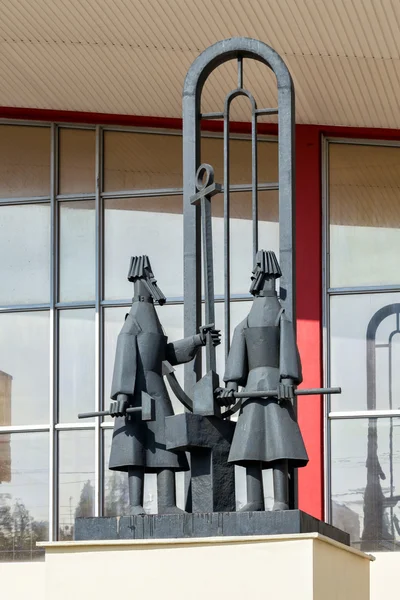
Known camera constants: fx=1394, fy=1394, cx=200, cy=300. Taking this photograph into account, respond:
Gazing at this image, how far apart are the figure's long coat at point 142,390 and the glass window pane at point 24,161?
343 inches

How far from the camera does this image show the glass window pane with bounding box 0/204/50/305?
54.2ft

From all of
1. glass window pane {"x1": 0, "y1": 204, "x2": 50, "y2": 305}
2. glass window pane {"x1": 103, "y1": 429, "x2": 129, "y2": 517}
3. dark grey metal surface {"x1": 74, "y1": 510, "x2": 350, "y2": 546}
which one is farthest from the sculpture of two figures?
glass window pane {"x1": 0, "y1": 204, "x2": 50, "y2": 305}

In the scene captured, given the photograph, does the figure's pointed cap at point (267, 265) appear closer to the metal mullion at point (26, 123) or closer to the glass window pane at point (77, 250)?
the glass window pane at point (77, 250)

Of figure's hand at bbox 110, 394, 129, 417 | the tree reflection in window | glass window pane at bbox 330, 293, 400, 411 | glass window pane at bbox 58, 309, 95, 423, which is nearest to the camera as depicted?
figure's hand at bbox 110, 394, 129, 417

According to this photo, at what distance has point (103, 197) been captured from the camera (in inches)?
650

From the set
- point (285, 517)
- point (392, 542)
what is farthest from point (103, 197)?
point (285, 517)

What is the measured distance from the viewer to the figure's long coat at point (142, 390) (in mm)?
8023

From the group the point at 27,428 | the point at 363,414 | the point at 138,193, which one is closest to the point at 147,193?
the point at 138,193

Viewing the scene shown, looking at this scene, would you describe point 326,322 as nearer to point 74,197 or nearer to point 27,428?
point 74,197

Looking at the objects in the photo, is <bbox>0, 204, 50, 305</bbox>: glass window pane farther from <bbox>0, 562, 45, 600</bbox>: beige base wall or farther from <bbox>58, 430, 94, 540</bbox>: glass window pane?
<bbox>0, 562, 45, 600</bbox>: beige base wall

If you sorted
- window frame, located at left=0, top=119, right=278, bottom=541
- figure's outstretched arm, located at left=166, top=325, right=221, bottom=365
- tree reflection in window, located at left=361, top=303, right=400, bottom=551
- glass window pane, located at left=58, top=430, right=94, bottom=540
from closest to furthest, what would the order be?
1. figure's outstretched arm, located at left=166, top=325, right=221, bottom=365
2. tree reflection in window, located at left=361, top=303, right=400, bottom=551
3. glass window pane, located at left=58, top=430, right=94, bottom=540
4. window frame, located at left=0, top=119, right=278, bottom=541

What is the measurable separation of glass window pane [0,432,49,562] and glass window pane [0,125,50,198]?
2972 millimetres

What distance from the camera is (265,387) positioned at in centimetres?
777

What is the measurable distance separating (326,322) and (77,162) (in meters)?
3.59
